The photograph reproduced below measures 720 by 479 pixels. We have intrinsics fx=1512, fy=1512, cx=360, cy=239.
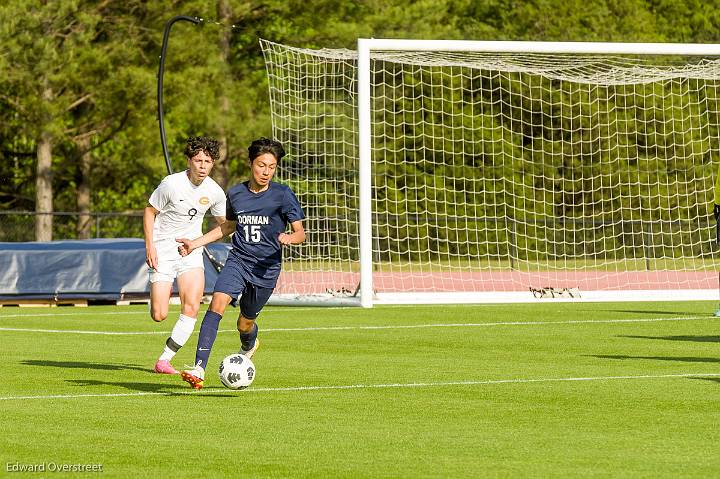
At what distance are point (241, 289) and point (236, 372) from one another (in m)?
0.85

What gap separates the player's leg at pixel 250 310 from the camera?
11938 mm

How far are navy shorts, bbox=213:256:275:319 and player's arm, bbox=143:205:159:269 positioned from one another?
1.43 metres

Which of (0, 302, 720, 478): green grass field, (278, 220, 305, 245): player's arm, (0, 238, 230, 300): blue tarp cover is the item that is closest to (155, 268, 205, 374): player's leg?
(0, 302, 720, 478): green grass field

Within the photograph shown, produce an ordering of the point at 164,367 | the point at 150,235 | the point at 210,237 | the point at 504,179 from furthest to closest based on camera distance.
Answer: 1. the point at 504,179
2. the point at 150,235
3. the point at 164,367
4. the point at 210,237

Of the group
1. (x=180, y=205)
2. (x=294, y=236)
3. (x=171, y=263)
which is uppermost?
(x=180, y=205)

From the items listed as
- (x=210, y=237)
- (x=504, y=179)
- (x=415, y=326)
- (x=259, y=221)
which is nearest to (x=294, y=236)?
(x=259, y=221)

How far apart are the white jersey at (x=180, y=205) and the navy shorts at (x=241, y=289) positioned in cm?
142

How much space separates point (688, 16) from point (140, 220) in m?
27.6

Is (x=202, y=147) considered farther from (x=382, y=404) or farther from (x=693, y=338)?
(x=693, y=338)

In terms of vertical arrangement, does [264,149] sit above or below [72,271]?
above

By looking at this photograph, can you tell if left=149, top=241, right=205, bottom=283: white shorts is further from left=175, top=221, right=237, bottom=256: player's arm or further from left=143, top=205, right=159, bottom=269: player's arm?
left=175, top=221, right=237, bottom=256: player's arm

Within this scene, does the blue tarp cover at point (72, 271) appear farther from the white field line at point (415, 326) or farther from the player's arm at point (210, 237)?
the player's arm at point (210, 237)

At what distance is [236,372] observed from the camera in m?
11.2

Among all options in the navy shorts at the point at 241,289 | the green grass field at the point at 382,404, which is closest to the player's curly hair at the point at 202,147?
the navy shorts at the point at 241,289
